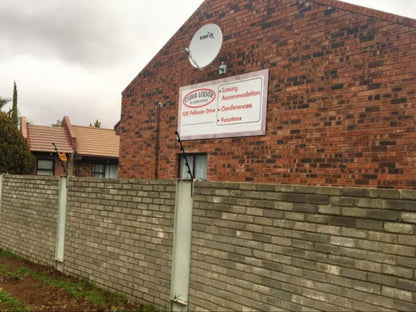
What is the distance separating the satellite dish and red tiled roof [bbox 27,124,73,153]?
42.5ft

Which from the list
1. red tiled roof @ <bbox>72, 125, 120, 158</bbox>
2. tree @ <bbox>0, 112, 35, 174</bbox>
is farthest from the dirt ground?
red tiled roof @ <bbox>72, 125, 120, 158</bbox>

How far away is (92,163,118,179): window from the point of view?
63.3 ft

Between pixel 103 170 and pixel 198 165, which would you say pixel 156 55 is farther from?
pixel 103 170

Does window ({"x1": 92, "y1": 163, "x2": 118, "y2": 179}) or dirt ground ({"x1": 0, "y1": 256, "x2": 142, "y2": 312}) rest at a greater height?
window ({"x1": 92, "y1": 163, "x2": 118, "y2": 179})

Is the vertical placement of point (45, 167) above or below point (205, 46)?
below

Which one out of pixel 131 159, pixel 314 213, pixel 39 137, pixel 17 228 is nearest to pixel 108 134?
pixel 39 137

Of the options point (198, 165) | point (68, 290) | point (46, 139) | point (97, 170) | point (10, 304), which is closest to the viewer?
point (10, 304)

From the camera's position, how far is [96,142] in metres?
20.1

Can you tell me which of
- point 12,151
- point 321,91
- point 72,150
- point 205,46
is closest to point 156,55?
point 205,46

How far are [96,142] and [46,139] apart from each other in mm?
2678

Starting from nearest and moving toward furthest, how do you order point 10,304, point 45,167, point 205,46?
point 10,304 < point 205,46 < point 45,167

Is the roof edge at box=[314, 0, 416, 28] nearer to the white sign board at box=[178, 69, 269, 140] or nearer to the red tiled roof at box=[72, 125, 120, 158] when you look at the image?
the white sign board at box=[178, 69, 269, 140]

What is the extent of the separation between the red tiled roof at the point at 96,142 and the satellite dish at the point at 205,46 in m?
12.9

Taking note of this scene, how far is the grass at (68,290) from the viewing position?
462 cm
